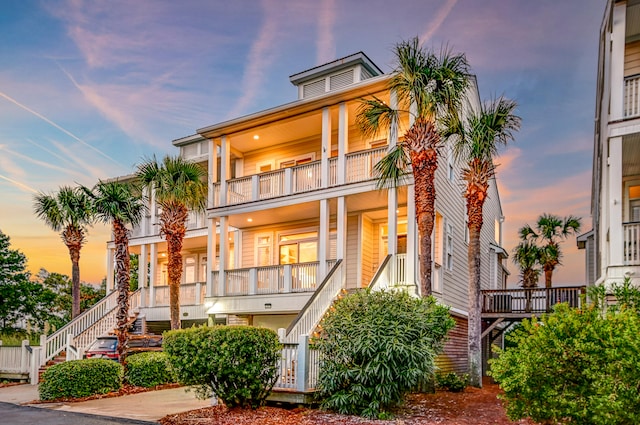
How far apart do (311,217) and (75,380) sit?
376 inches

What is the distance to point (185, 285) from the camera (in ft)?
75.3

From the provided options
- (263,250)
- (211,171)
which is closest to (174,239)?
(211,171)

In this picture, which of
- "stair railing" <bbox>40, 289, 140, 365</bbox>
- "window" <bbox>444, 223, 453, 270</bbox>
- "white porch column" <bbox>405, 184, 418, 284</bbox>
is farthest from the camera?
"stair railing" <bbox>40, 289, 140, 365</bbox>

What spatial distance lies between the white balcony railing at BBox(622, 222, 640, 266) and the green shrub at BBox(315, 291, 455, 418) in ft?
13.2

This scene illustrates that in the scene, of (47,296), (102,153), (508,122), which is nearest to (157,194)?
(102,153)

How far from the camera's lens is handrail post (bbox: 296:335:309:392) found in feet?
38.0

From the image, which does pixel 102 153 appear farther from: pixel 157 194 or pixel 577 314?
pixel 577 314

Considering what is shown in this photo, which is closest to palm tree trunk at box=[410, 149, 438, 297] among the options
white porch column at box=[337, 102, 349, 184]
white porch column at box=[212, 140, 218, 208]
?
white porch column at box=[337, 102, 349, 184]

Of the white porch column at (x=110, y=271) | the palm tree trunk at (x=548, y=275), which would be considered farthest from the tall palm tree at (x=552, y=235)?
the white porch column at (x=110, y=271)

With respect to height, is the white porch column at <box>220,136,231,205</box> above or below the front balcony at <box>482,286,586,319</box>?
above

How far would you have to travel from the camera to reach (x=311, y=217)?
66.6 ft

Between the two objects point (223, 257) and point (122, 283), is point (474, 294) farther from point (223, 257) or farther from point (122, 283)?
point (122, 283)

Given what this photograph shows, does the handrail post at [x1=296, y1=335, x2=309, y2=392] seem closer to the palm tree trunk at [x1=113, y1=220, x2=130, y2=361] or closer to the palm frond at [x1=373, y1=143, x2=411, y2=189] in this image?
the palm frond at [x1=373, y1=143, x2=411, y2=189]

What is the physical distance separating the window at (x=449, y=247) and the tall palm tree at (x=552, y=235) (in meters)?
12.1
